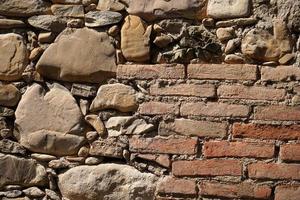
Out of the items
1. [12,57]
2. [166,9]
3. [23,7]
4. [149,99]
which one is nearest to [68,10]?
[23,7]

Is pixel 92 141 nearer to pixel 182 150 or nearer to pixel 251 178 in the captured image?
pixel 182 150

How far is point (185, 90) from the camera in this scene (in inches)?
91.0

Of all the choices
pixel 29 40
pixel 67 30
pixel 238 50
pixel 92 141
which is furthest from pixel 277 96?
pixel 29 40

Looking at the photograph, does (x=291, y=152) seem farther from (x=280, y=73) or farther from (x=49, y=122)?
(x=49, y=122)

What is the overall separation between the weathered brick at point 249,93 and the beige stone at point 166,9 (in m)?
0.34

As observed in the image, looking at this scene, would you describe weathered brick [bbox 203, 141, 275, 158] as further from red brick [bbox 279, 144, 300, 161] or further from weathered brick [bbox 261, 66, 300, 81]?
weathered brick [bbox 261, 66, 300, 81]

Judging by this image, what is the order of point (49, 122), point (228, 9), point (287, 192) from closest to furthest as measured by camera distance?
point (287, 192) < point (228, 9) < point (49, 122)

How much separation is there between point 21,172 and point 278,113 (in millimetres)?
1133

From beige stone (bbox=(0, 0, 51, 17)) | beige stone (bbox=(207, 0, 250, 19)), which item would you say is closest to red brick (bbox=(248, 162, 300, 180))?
beige stone (bbox=(207, 0, 250, 19))

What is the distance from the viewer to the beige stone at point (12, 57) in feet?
8.08

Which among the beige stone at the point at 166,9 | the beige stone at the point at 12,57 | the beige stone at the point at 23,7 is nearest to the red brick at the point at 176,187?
the beige stone at the point at 166,9

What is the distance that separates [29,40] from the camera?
249 cm

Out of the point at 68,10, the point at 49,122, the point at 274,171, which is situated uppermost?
the point at 68,10

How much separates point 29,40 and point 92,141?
0.54 metres
